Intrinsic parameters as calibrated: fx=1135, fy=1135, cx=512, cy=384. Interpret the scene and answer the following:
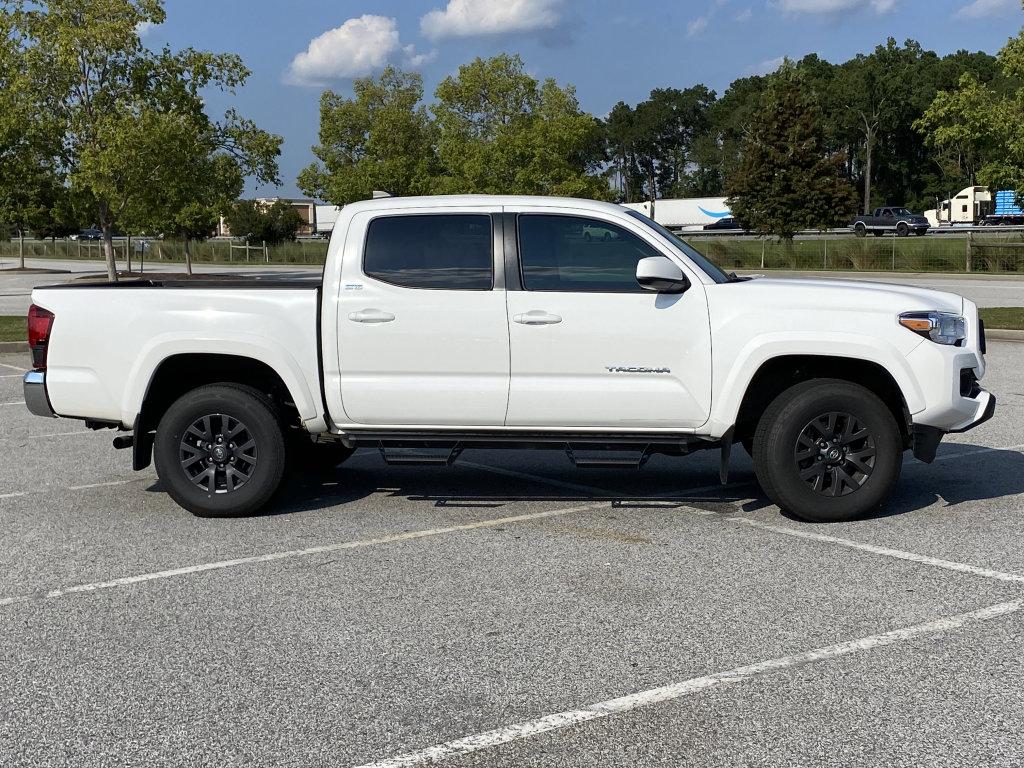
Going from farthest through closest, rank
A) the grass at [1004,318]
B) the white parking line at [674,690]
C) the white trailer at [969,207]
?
the white trailer at [969,207]
the grass at [1004,318]
the white parking line at [674,690]

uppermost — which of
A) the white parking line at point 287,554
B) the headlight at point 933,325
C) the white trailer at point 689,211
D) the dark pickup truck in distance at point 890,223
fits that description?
the white trailer at point 689,211

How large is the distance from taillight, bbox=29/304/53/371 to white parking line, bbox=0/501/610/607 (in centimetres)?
202

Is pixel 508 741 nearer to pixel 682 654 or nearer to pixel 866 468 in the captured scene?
pixel 682 654

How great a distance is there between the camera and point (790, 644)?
4.76 metres

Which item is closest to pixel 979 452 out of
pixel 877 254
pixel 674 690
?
pixel 674 690

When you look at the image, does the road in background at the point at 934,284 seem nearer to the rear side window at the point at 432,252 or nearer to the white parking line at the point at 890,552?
the white parking line at the point at 890,552

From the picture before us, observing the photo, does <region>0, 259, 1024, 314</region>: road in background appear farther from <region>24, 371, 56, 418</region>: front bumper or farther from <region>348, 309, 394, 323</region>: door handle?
<region>24, 371, 56, 418</region>: front bumper

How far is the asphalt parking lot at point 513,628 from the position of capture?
154 inches

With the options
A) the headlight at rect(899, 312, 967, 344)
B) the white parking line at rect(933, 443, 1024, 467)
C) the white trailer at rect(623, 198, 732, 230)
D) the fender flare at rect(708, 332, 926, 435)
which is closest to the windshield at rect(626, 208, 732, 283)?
the fender flare at rect(708, 332, 926, 435)

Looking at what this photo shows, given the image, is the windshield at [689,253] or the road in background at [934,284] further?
the road in background at [934,284]

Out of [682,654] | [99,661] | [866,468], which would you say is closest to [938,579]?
[866,468]

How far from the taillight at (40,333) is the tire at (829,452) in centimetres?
448

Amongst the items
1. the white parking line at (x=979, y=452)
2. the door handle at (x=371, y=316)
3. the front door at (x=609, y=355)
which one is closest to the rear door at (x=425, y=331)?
the door handle at (x=371, y=316)

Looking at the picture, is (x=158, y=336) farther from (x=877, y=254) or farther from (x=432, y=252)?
(x=877, y=254)
